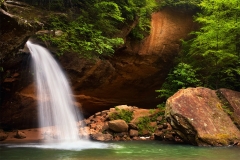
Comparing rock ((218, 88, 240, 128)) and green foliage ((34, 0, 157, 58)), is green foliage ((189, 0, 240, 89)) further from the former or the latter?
green foliage ((34, 0, 157, 58))

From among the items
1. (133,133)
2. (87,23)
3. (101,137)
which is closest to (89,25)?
(87,23)

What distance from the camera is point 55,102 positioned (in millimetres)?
13461

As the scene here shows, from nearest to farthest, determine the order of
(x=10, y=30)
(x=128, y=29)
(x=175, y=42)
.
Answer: (x=10, y=30) → (x=128, y=29) → (x=175, y=42)

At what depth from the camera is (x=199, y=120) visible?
11133 millimetres

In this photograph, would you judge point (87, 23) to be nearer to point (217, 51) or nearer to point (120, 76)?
point (120, 76)

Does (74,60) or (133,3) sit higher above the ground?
(133,3)

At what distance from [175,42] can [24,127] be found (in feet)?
39.4

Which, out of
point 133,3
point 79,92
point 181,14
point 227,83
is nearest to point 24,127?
point 79,92

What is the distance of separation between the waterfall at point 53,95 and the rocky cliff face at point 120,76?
24.4 inches

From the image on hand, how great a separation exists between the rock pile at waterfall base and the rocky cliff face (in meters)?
2.21

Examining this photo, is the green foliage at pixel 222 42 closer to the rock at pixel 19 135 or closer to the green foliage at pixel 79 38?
the green foliage at pixel 79 38

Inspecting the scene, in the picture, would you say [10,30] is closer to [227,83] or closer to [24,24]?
[24,24]

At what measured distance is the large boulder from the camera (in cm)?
1078

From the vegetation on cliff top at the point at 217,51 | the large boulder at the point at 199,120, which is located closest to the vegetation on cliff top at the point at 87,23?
the vegetation on cliff top at the point at 217,51
